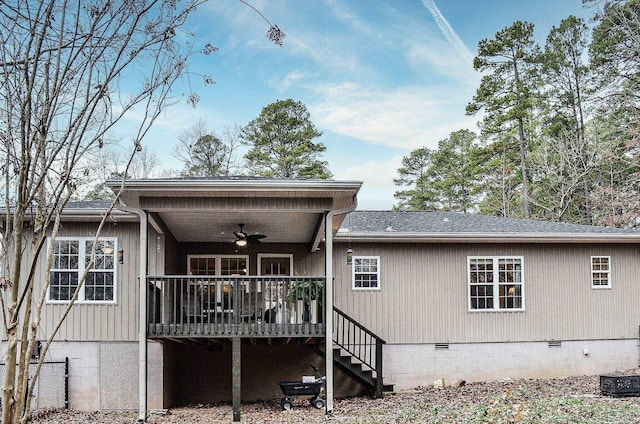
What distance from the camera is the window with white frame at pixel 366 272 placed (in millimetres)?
13383

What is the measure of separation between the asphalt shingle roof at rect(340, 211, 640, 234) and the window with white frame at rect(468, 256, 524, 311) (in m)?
0.74

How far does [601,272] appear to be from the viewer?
13.9 m

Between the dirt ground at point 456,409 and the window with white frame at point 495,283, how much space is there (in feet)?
5.32

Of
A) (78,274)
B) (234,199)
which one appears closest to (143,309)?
(234,199)

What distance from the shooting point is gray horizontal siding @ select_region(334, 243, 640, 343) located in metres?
13.3

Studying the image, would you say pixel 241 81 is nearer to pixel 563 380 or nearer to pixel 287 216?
pixel 287 216

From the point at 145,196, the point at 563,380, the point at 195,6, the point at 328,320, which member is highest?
the point at 195,6

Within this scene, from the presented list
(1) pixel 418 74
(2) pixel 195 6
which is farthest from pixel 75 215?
(1) pixel 418 74

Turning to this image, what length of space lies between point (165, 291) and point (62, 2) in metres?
7.77

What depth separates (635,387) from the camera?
9.77m

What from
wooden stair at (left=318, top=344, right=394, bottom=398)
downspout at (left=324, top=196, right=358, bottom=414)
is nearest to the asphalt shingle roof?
wooden stair at (left=318, top=344, right=394, bottom=398)

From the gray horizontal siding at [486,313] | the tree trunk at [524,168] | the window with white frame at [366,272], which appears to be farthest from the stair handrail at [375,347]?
the tree trunk at [524,168]

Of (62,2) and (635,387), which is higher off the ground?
(62,2)

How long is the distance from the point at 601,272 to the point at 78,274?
1108cm
